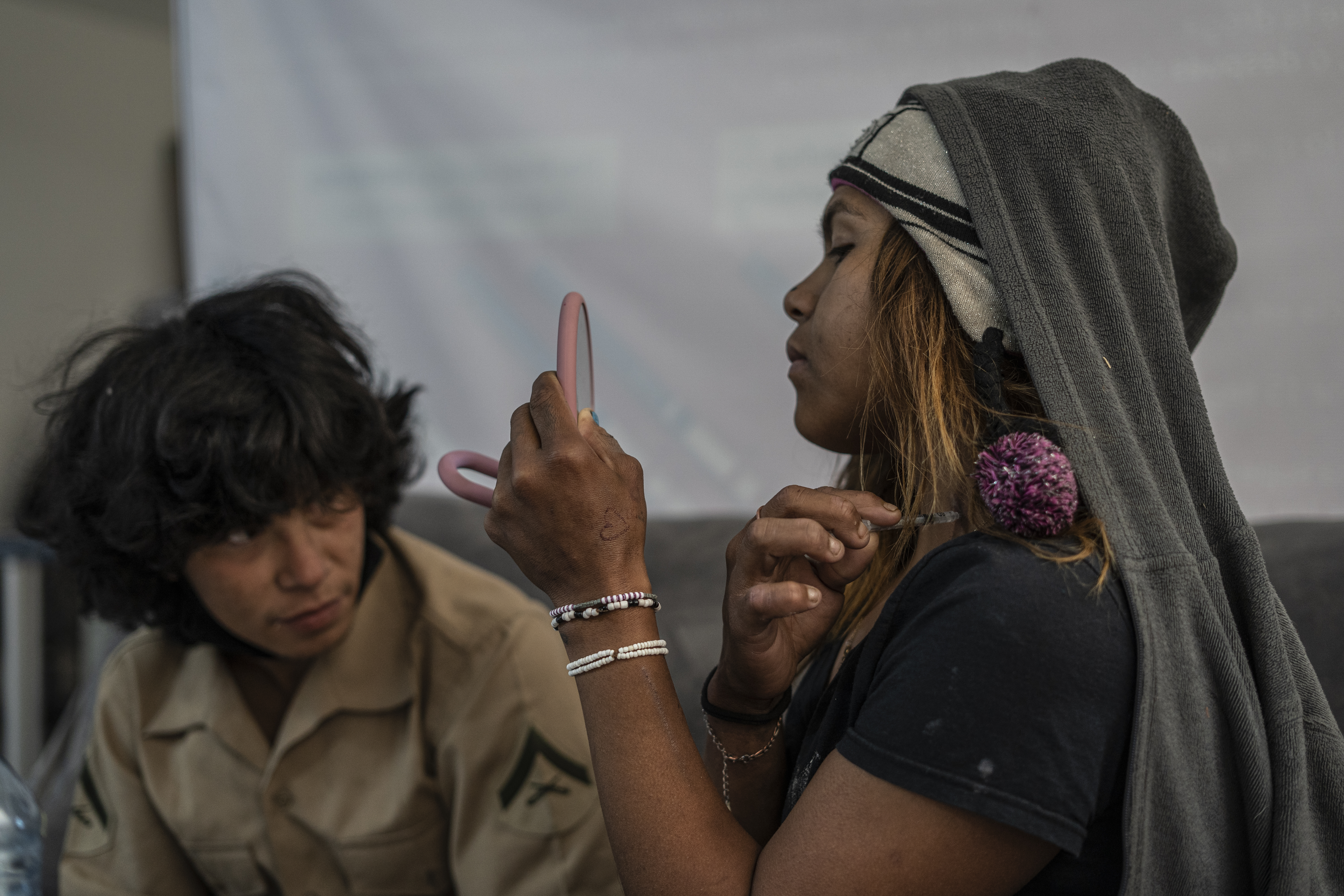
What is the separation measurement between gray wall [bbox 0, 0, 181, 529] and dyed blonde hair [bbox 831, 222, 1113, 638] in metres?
2.26

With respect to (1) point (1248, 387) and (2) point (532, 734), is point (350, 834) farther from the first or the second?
(1) point (1248, 387)

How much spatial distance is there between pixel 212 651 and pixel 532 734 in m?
0.49

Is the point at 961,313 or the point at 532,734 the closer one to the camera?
the point at 961,313

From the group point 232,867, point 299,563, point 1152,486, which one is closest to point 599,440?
point 1152,486

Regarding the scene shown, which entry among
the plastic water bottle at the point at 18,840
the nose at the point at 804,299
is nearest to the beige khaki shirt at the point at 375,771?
the plastic water bottle at the point at 18,840

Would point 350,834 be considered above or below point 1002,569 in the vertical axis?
below

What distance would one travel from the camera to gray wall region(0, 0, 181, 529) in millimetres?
2590

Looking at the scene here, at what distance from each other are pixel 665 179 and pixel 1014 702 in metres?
1.39

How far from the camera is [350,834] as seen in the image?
123 cm

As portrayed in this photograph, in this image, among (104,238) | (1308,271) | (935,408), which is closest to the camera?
(935,408)

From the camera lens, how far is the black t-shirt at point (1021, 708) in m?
0.61

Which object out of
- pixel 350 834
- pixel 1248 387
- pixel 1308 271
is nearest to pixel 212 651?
pixel 350 834

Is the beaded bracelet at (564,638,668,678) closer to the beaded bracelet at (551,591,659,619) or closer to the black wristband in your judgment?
the beaded bracelet at (551,591,659,619)

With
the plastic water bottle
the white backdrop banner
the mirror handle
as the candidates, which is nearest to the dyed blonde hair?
the mirror handle
